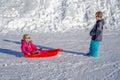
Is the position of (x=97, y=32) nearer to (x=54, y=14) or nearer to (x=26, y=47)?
(x=26, y=47)

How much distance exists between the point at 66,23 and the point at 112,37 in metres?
2.77

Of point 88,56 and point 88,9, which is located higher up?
point 88,9

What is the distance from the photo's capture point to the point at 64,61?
9.36m

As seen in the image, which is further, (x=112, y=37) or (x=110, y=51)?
(x=112, y=37)

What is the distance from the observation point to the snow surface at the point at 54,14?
554 inches

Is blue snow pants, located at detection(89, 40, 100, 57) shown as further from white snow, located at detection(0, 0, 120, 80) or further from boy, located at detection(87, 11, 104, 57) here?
white snow, located at detection(0, 0, 120, 80)

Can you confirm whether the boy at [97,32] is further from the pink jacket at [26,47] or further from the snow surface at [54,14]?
the snow surface at [54,14]

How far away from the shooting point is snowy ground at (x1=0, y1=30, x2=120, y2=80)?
802cm

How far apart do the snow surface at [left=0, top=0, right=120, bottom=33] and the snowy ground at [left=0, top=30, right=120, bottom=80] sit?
1.16m

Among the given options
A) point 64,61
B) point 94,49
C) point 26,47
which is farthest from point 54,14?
point 64,61

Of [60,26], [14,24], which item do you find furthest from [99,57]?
[14,24]

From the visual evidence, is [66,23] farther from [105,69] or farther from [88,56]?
[105,69]

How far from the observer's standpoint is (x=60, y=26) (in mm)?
14117

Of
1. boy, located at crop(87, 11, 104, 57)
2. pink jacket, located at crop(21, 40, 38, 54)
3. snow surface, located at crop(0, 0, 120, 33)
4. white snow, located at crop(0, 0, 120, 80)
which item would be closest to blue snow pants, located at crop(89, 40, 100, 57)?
boy, located at crop(87, 11, 104, 57)
